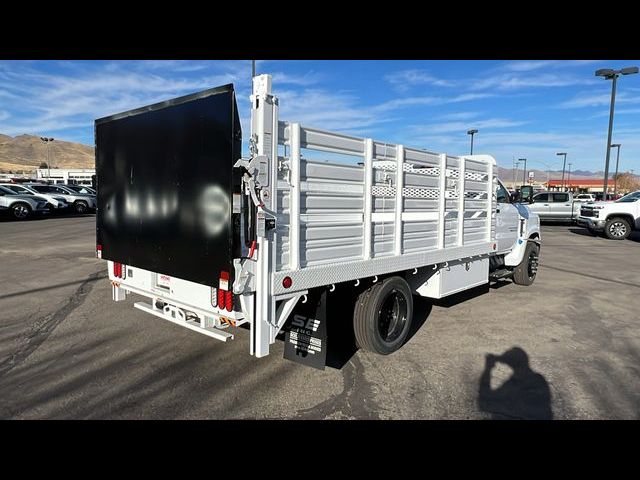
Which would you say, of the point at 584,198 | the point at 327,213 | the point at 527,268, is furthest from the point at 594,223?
the point at 327,213

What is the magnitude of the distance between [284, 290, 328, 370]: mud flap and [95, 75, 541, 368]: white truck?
0.04 ft

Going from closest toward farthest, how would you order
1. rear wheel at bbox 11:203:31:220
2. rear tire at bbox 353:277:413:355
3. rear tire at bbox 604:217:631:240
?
rear tire at bbox 353:277:413:355 < rear tire at bbox 604:217:631:240 < rear wheel at bbox 11:203:31:220

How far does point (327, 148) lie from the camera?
160 inches

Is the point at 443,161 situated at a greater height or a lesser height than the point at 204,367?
greater

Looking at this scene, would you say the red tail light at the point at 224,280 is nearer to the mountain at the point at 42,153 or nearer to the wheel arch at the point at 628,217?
the wheel arch at the point at 628,217

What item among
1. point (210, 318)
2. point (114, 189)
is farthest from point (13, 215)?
point (210, 318)

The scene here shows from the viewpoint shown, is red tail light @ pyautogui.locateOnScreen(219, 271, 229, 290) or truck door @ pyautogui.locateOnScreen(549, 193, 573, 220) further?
truck door @ pyautogui.locateOnScreen(549, 193, 573, 220)

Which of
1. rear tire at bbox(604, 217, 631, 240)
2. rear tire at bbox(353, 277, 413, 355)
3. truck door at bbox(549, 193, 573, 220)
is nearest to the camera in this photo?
rear tire at bbox(353, 277, 413, 355)

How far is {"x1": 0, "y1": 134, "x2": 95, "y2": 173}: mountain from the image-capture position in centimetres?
15888

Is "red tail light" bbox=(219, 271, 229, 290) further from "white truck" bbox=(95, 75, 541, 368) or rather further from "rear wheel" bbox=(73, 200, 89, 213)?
"rear wheel" bbox=(73, 200, 89, 213)

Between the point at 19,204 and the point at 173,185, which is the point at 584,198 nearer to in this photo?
the point at 19,204

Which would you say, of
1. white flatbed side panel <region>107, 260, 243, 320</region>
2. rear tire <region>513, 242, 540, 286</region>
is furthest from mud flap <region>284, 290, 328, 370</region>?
rear tire <region>513, 242, 540, 286</region>
